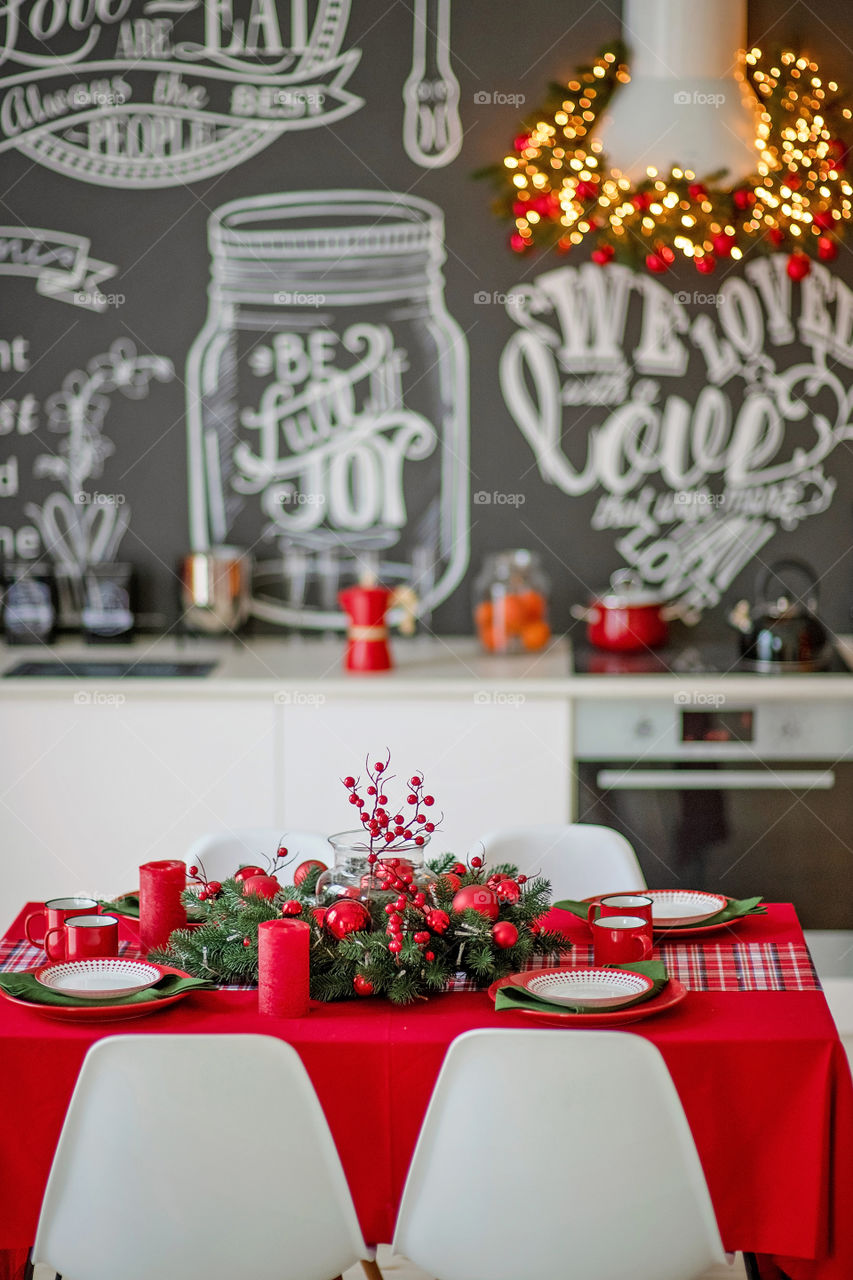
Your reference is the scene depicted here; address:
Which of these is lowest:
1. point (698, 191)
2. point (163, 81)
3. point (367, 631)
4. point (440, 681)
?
point (440, 681)

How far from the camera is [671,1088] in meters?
1.48

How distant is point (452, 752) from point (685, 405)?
1.12 meters

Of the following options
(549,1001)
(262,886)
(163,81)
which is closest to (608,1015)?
(549,1001)

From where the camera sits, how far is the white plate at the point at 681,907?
2.09 m

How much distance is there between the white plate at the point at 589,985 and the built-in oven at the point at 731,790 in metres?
1.37

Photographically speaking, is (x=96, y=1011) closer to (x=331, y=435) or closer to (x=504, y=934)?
(x=504, y=934)

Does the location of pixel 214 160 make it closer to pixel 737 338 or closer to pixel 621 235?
pixel 621 235

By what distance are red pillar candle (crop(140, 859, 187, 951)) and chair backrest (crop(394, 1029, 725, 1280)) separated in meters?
0.61

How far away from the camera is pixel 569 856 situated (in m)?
2.48

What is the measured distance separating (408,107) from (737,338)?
1000 millimetres

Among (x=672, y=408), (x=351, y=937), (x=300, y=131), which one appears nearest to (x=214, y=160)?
(x=300, y=131)

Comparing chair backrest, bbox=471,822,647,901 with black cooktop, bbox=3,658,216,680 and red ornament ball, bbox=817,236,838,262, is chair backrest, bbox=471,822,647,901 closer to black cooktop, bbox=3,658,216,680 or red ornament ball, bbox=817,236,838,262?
black cooktop, bbox=3,658,216,680

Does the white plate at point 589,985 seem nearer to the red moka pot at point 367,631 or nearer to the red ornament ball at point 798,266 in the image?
the red moka pot at point 367,631

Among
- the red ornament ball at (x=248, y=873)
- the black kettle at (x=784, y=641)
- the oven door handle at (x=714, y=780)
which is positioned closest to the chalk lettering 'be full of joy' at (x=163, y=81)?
the black kettle at (x=784, y=641)
